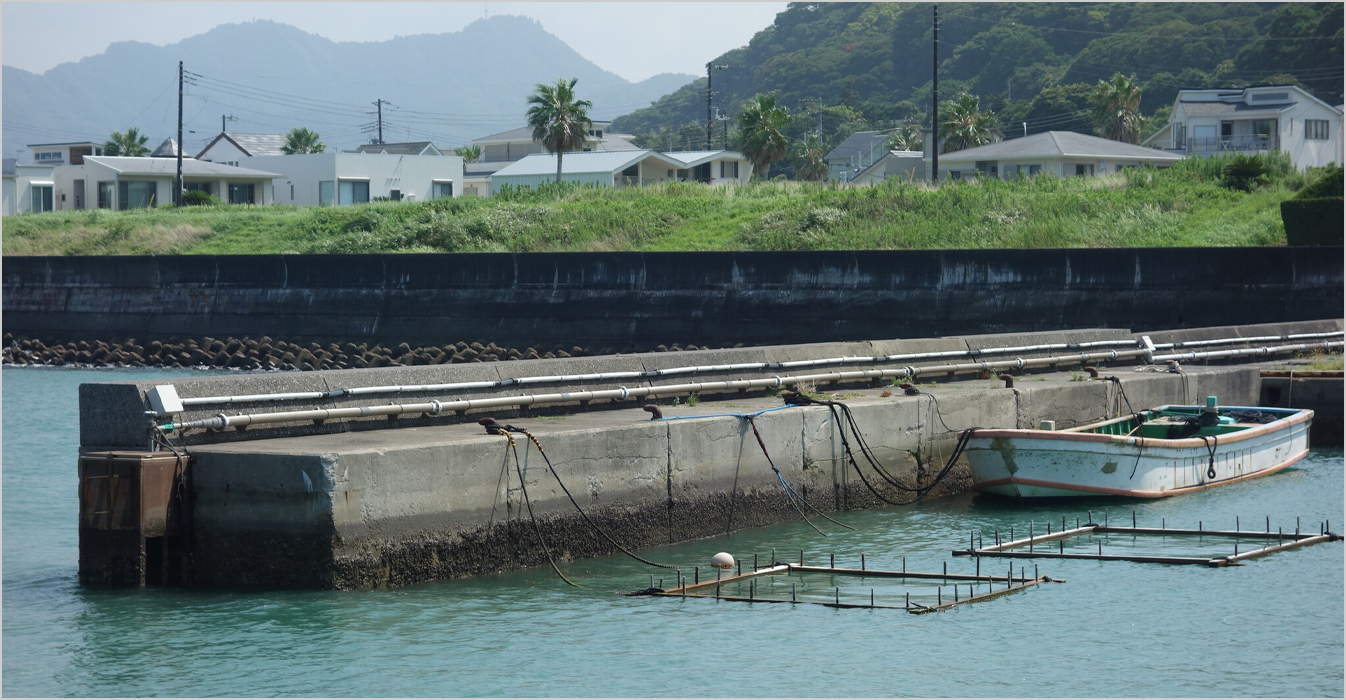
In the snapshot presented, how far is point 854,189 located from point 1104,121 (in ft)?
119

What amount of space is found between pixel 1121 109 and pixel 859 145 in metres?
20.1

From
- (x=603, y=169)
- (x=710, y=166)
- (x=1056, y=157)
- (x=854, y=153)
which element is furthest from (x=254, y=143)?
(x=1056, y=157)

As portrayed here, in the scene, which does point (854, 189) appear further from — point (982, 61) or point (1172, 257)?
point (982, 61)

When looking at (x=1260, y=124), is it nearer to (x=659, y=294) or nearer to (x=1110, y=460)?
(x=659, y=294)

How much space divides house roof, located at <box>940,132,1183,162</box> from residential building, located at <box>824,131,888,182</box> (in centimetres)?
2448

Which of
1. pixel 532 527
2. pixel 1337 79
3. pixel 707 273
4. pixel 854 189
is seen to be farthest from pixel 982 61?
pixel 532 527

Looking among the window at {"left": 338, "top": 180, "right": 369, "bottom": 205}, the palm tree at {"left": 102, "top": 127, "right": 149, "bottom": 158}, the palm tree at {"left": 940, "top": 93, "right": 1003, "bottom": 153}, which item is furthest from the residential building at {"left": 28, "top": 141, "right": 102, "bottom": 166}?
the palm tree at {"left": 940, "top": 93, "right": 1003, "bottom": 153}

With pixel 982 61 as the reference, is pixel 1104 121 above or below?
below

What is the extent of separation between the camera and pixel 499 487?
1177 cm

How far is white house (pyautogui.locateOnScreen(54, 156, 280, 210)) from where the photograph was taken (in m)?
64.9

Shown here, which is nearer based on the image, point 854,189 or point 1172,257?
point 1172,257

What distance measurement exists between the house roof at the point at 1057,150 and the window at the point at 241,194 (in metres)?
32.8

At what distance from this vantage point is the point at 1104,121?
249 feet

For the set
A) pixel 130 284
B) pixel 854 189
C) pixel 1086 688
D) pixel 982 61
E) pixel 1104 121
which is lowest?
pixel 1086 688
